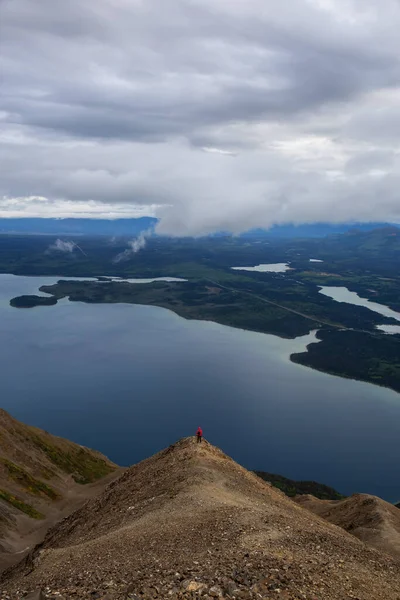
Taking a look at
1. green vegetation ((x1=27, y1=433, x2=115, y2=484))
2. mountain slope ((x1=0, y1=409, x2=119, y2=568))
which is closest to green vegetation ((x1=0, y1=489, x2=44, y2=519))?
mountain slope ((x1=0, y1=409, x2=119, y2=568))

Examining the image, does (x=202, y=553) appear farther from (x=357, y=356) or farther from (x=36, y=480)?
(x=357, y=356)

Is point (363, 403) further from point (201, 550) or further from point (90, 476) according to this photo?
point (201, 550)

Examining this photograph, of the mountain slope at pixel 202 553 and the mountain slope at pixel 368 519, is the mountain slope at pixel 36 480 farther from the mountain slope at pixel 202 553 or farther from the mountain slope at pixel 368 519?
the mountain slope at pixel 368 519

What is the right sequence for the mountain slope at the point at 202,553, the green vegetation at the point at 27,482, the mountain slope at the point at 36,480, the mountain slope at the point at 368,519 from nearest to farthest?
the mountain slope at the point at 202,553
the mountain slope at the point at 368,519
the mountain slope at the point at 36,480
the green vegetation at the point at 27,482

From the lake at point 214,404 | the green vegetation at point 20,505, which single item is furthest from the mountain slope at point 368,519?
the lake at point 214,404

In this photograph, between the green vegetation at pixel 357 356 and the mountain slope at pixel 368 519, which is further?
the green vegetation at pixel 357 356

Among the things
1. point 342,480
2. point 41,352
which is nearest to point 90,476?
point 342,480
